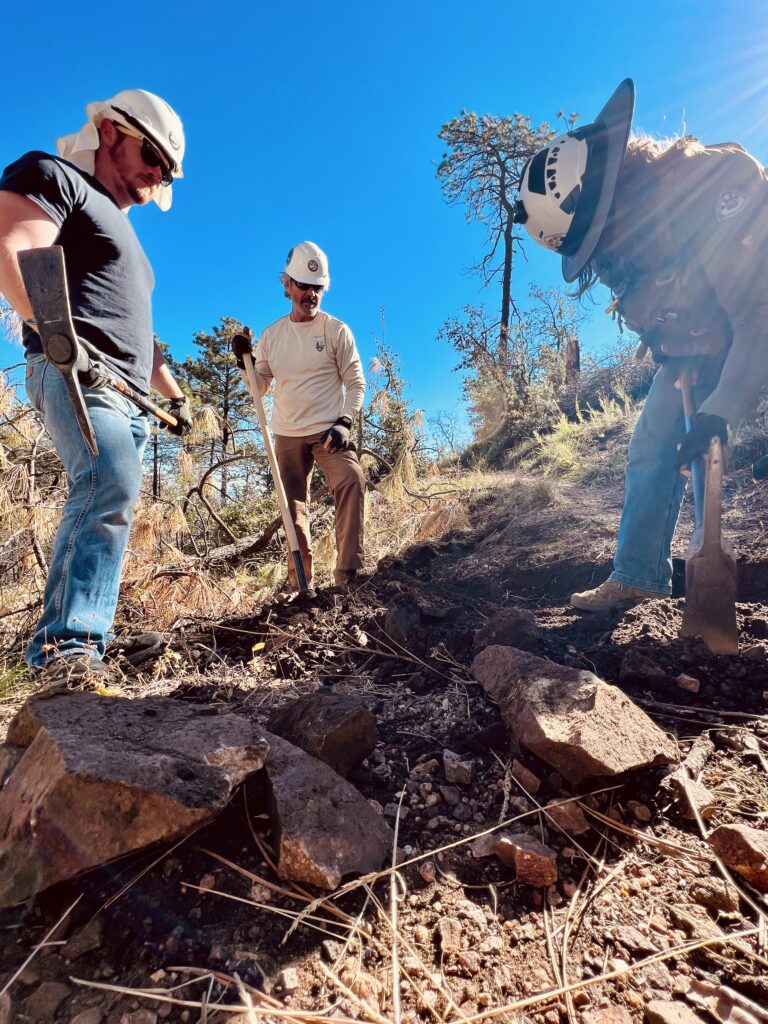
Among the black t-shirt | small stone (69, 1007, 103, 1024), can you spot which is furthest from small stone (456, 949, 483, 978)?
the black t-shirt

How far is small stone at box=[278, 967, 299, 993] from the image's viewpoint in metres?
0.70

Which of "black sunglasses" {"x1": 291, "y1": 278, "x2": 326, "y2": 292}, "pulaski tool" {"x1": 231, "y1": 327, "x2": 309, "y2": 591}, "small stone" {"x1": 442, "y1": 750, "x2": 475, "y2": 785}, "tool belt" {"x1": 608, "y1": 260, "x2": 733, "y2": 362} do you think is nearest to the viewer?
"small stone" {"x1": 442, "y1": 750, "x2": 475, "y2": 785}

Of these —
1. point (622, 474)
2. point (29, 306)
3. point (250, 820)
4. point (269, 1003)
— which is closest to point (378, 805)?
point (250, 820)

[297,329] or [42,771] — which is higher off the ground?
[297,329]

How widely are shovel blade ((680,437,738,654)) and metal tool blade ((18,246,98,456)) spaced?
2.07 metres

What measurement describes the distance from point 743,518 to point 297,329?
119 inches

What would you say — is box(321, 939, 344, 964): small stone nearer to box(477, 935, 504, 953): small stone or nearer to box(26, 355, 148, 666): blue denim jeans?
box(477, 935, 504, 953): small stone

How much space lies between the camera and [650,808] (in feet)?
3.38

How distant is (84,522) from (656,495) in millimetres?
2226

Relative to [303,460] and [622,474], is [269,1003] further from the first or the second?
[622,474]

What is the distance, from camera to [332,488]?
3.22m

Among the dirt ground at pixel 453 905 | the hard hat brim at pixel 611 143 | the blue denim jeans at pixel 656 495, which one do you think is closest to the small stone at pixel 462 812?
the dirt ground at pixel 453 905

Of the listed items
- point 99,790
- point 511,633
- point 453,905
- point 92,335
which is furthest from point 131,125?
point 453,905

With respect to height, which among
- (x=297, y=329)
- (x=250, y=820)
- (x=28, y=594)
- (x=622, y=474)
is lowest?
(x=250, y=820)
